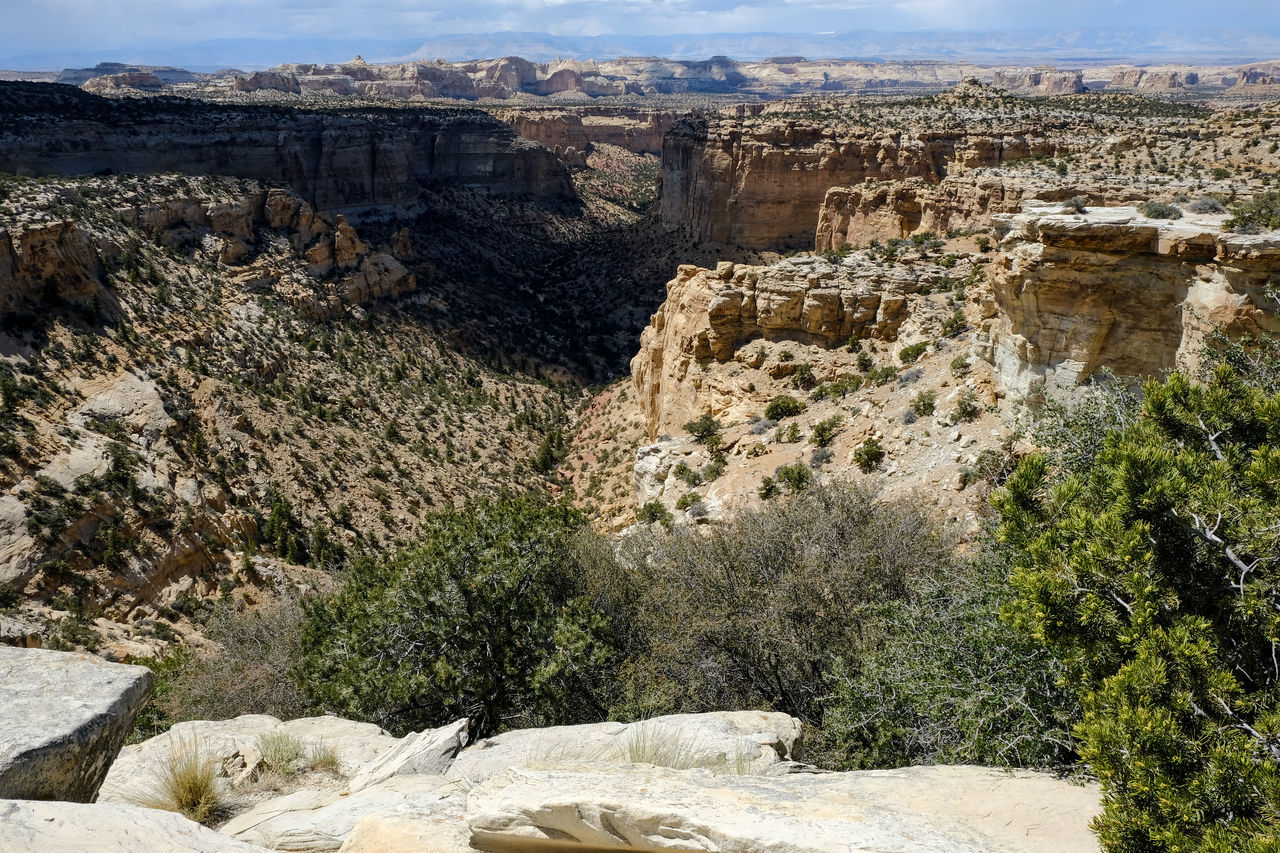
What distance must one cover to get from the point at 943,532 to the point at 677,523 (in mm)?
7949

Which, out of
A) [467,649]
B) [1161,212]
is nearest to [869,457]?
[1161,212]

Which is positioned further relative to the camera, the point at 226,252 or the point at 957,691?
the point at 226,252

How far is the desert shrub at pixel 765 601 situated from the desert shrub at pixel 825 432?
6202 millimetres

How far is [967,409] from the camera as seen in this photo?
58.4ft

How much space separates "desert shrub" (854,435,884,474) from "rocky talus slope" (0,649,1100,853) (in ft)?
36.3

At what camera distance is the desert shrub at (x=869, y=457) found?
19.0 meters

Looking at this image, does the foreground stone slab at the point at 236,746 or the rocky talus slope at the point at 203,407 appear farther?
the rocky talus slope at the point at 203,407

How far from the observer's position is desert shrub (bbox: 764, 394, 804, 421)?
24.0 meters

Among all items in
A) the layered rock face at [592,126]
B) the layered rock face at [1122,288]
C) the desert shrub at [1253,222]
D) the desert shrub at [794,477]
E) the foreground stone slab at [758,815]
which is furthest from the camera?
the layered rock face at [592,126]

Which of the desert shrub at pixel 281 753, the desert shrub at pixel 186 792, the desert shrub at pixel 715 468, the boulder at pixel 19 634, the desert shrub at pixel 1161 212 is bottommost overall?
the boulder at pixel 19 634

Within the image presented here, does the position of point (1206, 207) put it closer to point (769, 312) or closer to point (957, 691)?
point (957, 691)

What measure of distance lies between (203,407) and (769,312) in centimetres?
2165

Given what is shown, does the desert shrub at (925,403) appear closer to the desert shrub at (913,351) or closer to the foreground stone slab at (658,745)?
the desert shrub at (913,351)

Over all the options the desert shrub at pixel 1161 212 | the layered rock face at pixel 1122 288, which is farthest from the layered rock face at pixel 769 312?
the desert shrub at pixel 1161 212
